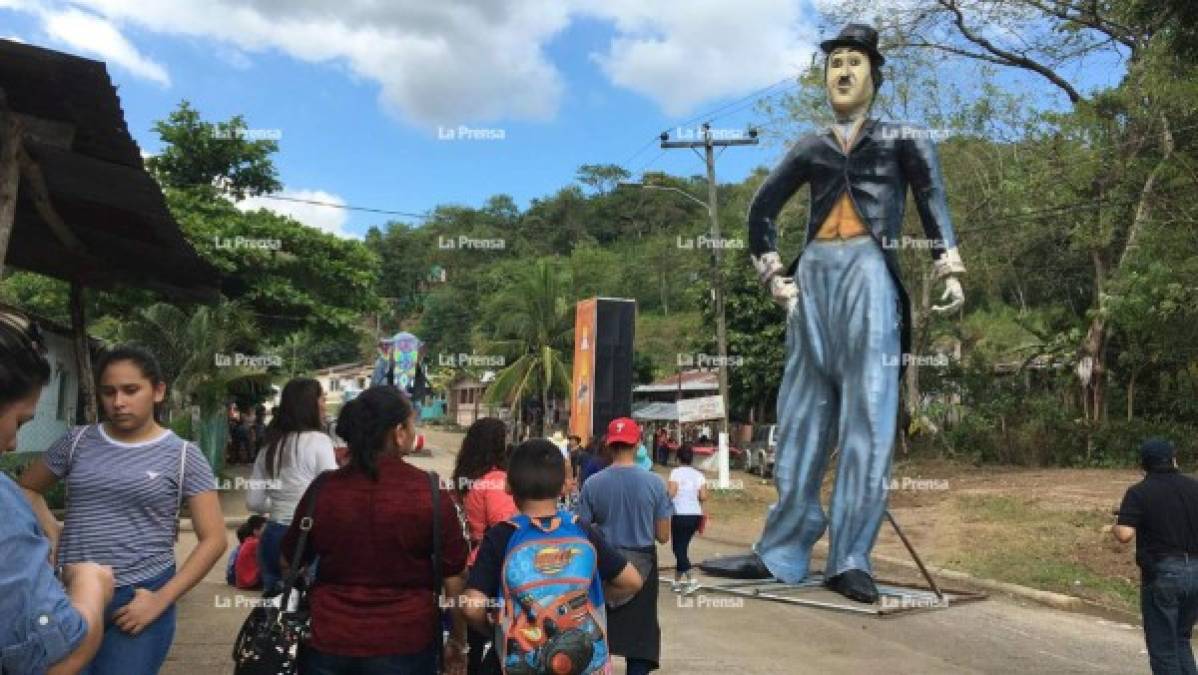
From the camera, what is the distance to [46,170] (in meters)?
6.62

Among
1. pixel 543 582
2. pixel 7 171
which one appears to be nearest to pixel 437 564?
pixel 543 582

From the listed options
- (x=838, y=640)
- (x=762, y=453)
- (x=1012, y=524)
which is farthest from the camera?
(x=762, y=453)

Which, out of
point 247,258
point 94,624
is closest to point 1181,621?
point 94,624

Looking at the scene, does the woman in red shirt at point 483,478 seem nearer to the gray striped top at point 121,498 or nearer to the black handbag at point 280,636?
the black handbag at point 280,636

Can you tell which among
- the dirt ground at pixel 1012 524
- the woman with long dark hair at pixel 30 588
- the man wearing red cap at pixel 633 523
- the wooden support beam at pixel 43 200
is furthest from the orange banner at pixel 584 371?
the woman with long dark hair at pixel 30 588

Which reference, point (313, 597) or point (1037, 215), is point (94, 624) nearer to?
point (313, 597)

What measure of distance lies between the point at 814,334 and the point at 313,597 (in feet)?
17.0

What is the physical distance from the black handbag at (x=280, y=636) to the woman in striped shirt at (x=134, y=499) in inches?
9.3

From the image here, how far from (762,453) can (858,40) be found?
63.0ft

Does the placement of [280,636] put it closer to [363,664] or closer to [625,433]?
[363,664]

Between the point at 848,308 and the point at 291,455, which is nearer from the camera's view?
the point at 291,455

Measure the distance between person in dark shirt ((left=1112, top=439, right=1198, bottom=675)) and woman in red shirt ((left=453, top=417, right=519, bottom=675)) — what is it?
10.6 feet

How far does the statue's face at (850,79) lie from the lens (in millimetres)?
7316

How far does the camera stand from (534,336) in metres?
31.8
